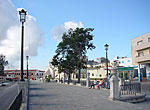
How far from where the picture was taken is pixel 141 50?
49000mm

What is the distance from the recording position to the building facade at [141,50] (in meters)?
45.7

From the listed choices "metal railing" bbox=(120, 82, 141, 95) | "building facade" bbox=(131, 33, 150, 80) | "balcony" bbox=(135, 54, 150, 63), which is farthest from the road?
"building facade" bbox=(131, 33, 150, 80)

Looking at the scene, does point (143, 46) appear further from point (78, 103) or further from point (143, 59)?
point (78, 103)

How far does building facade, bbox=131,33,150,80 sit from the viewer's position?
4572 cm

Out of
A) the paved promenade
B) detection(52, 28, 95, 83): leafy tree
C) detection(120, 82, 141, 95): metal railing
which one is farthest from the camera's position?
detection(52, 28, 95, 83): leafy tree

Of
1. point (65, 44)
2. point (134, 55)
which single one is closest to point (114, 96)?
point (65, 44)

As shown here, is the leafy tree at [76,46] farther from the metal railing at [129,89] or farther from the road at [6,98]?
the metal railing at [129,89]

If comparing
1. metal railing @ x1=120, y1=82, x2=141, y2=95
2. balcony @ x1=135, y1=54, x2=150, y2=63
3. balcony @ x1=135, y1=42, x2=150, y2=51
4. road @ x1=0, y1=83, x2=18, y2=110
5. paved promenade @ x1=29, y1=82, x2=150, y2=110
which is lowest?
road @ x1=0, y1=83, x2=18, y2=110

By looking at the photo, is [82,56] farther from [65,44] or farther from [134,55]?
[134,55]

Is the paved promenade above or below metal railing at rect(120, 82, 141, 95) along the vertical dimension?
below

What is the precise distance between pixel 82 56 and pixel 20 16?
2791 centimetres

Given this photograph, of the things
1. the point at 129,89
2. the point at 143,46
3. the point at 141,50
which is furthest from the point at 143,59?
the point at 129,89

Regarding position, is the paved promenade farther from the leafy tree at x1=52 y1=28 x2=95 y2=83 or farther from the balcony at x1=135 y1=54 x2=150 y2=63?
the balcony at x1=135 y1=54 x2=150 y2=63

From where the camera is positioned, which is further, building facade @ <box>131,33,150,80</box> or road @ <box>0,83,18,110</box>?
building facade @ <box>131,33,150,80</box>
